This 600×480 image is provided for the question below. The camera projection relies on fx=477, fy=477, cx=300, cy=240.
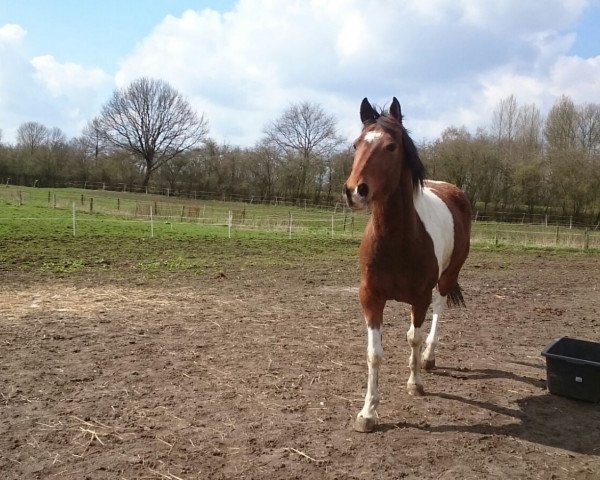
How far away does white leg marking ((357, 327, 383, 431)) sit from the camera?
3.70 m

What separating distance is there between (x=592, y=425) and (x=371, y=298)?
2080mm

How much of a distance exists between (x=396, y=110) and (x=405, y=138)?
265 millimetres

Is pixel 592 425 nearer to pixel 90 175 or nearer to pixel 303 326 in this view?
pixel 303 326

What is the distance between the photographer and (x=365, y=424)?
3660 mm

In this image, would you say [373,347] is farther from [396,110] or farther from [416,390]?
[396,110]

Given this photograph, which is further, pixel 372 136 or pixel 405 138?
pixel 405 138

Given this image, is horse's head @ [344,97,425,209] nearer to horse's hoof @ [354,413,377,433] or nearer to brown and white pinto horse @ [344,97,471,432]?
brown and white pinto horse @ [344,97,471,432]

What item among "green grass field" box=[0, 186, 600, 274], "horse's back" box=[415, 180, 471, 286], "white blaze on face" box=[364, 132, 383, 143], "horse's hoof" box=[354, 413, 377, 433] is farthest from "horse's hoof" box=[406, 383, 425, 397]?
"green grass field" box=[0, 186, 600, 274]

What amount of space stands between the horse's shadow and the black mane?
2.03m

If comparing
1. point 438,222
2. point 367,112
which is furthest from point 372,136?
point 438,222

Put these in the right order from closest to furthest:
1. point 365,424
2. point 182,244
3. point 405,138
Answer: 1. point 365,424
2. point 405,138
3. point 182,244

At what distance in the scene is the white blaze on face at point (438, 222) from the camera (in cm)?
427

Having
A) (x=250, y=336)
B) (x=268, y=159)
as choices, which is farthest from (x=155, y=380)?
(x=268, y=159)

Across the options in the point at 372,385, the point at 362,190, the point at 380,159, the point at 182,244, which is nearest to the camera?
the point at 362,190
